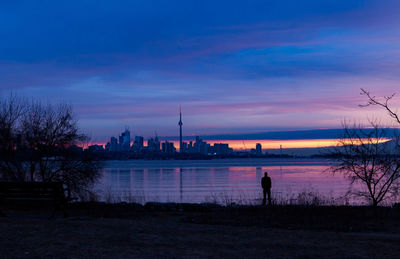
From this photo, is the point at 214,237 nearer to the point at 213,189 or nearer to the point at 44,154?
the point at 44,154

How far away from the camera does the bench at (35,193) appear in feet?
48.2

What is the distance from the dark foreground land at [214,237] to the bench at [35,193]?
762 millimetres

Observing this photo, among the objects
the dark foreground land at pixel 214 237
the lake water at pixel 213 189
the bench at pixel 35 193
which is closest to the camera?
the dark foreground land at pixel 214 237

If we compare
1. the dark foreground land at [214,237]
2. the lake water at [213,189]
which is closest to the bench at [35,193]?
the dark foreground land at [214,237]

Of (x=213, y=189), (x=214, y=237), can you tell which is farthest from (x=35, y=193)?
(x=213, y=189)

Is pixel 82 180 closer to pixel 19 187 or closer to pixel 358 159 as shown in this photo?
pixel 19 187

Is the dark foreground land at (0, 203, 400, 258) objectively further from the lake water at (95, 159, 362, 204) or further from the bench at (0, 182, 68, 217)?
the lake water at (95, 159, 362, 204)

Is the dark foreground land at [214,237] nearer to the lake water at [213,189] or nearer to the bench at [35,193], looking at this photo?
the bench at [35,193]

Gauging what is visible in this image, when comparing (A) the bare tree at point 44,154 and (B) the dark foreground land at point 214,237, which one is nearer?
(B) the dark foreground land at point 214,237

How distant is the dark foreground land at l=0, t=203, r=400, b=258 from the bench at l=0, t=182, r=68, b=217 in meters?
0.76

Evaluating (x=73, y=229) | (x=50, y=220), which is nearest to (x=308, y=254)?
(x=73, y=229)

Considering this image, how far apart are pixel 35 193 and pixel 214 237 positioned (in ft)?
23.4

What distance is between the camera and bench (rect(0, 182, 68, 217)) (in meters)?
14.7

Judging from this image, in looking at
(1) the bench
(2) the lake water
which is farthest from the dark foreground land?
(2) the lake water
